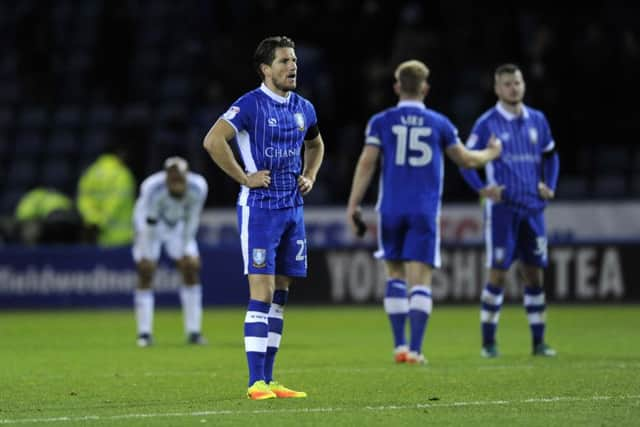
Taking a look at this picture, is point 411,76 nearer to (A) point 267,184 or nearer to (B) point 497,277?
(B) point 497,277

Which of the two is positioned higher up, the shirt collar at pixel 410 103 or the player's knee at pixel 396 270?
the shirt collar at pixel 410 103

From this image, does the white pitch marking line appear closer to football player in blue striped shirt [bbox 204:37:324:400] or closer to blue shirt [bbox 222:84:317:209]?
football player in blue striped shirt [bbox 204:37:324:400]

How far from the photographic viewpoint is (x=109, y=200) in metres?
22.2

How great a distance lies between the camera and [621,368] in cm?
1125

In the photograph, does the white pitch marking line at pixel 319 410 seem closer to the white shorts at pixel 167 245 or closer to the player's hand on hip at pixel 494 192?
the player's hand on hip at pixel 494 192

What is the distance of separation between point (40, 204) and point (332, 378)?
44.7 feet

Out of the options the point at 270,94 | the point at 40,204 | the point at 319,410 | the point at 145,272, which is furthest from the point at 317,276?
the point at 319,410

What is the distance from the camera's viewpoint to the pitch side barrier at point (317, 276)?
20922mm

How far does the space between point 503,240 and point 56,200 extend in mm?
12311

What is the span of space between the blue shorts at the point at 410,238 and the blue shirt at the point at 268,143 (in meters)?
2.70

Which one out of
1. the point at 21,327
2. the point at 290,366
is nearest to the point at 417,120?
the point at 290,366

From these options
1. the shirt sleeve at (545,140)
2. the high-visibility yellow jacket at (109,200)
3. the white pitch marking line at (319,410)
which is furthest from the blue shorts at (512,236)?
the high-visibility yellow jacket at (109,200)

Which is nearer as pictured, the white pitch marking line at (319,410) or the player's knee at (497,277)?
the white pitch marking line at (319,410)

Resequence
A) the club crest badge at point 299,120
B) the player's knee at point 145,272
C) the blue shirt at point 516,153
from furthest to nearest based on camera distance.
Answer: the player's knee at point 145,272 < the blue shirt at point 516,153 < the club crest badge at point 299,120
